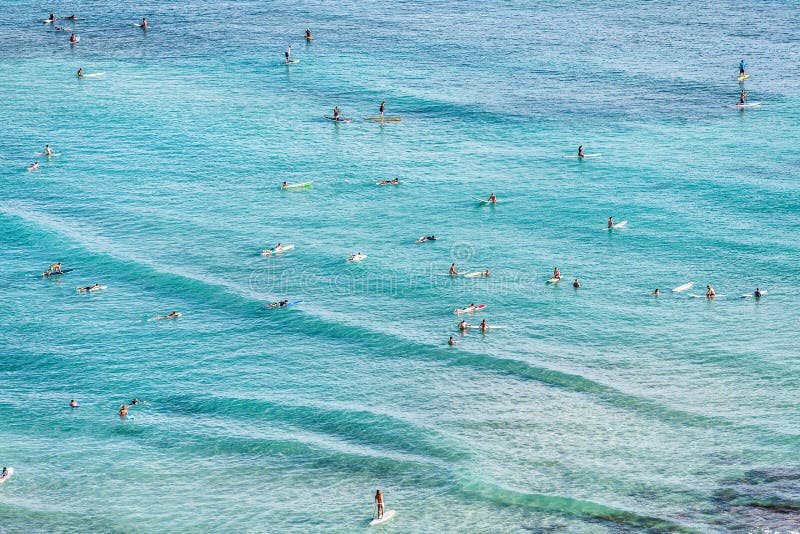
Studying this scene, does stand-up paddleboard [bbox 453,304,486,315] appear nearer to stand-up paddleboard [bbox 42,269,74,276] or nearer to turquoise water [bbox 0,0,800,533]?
turquoise water [bbox 0,0,800,533]

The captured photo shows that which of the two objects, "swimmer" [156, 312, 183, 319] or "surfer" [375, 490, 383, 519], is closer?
"surfer" [375, 490, 383, 519]

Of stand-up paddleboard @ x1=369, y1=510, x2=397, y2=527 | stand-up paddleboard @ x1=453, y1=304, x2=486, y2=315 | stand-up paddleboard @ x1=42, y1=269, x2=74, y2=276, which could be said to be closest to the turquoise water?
stand-up paddleboard @ x1=369, y1=510, x2=397, y2=527

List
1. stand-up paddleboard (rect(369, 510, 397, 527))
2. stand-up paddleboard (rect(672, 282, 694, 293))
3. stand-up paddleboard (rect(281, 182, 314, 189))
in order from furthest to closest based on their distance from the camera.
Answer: stand-up paddleboard (rect(281, 182, 314, 189)) < stand-up paddleboard (rect(672, 282, 694, 293)) < stand-up paddleboard (rect(369, 510, 397, 527))

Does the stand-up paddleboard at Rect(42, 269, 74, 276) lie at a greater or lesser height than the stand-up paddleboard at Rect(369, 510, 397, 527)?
greater

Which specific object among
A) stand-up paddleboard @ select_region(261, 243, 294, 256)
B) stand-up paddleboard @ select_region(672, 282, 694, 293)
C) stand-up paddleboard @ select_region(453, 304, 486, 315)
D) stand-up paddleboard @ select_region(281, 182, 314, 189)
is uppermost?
stand-up paddleboard @ select_region(281, 182, 314, 189)

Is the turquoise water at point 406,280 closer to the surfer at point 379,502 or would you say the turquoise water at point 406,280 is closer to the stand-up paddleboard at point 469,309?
the stand-up paddleboard at point 469,309

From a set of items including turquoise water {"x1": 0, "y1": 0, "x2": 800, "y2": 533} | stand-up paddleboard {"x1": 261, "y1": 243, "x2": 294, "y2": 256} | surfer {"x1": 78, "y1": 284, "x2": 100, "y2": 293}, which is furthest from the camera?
stand-up paddleboard {"x1": 261, "y1": 243, "x2": 294, "y2": 256}

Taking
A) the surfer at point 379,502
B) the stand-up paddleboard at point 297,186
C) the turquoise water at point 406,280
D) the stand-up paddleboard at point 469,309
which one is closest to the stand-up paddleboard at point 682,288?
the turquoise water at point 406,280

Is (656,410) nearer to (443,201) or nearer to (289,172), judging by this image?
(443,201)

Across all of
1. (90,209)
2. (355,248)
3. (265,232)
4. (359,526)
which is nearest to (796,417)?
(359,526)
